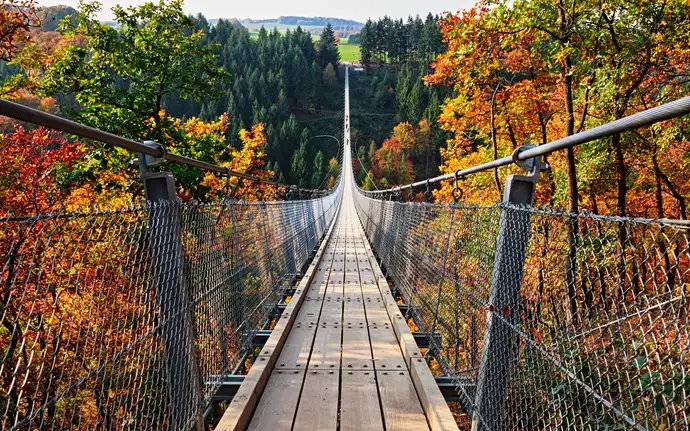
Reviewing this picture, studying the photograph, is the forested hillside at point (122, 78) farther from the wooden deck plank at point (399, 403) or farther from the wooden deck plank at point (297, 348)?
the wooden deck plank at point (399, 403)

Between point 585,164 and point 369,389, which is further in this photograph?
point 585,164

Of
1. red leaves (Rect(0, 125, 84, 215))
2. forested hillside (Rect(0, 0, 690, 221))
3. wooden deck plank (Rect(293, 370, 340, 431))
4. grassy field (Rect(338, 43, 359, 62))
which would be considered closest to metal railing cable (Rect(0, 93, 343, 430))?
wooden deck plank (Rect(293, 370, 340, 431))

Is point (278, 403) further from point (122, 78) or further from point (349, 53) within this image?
point (349, 53)

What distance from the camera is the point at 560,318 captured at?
4.78 feet

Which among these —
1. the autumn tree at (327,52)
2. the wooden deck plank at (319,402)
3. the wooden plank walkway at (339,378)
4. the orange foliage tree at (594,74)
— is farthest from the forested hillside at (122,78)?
the autumn tree at (327,52)

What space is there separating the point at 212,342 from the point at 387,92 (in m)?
80.7

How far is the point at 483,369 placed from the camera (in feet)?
5.74

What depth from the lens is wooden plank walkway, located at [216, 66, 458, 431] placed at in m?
2.15

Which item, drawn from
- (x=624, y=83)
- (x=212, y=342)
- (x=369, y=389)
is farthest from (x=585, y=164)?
(x=212, y=342)

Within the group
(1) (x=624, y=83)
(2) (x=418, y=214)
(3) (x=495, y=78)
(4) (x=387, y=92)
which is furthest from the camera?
(4) (x=387, y=92)

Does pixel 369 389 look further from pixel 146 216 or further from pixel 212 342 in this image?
pixel 146 216

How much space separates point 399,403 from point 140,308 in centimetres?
134

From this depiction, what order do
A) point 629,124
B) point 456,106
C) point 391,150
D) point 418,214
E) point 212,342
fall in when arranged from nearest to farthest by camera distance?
point 629,124 < point 212,342 < point 418,214 < point 456,106 < point 391,150

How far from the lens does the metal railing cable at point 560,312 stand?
0.94 metres
